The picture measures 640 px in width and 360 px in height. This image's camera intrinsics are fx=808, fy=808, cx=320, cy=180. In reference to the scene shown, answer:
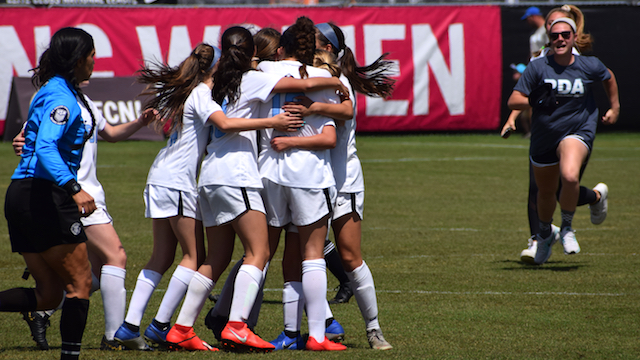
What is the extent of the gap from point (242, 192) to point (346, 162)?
2.52 ft

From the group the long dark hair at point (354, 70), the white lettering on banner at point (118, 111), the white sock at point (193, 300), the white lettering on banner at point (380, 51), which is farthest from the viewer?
the white lettering on banner at point (380, 51)

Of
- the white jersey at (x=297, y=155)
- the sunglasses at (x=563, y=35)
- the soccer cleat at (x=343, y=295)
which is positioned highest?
the sunglasses at (x=563, y=35)

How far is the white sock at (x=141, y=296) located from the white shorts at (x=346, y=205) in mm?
1180

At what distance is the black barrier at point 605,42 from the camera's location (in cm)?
2227

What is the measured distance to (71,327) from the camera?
4117 mm

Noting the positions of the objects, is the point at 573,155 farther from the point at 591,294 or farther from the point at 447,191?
the point at 447,191

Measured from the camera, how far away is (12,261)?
7805mm

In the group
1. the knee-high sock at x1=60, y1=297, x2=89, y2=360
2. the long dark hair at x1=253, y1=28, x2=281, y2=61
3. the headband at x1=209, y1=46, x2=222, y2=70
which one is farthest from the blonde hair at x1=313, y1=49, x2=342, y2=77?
the knee-high sock at x1=60, y1=297, x2=89, y2=360

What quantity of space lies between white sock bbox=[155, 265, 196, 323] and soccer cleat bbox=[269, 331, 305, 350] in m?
0.64

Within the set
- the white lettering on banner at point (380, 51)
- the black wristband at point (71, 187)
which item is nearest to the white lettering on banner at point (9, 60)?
the white lettering on banner at point (380, 51)

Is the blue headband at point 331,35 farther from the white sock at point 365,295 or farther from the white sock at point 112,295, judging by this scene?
the white sock at point 112,295

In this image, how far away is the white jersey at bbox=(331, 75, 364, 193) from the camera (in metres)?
4.98

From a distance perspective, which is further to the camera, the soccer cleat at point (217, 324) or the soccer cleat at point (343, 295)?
the soccer cleat at point (343, 295)

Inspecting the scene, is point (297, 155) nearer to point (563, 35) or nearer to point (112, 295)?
point (112, 295)
